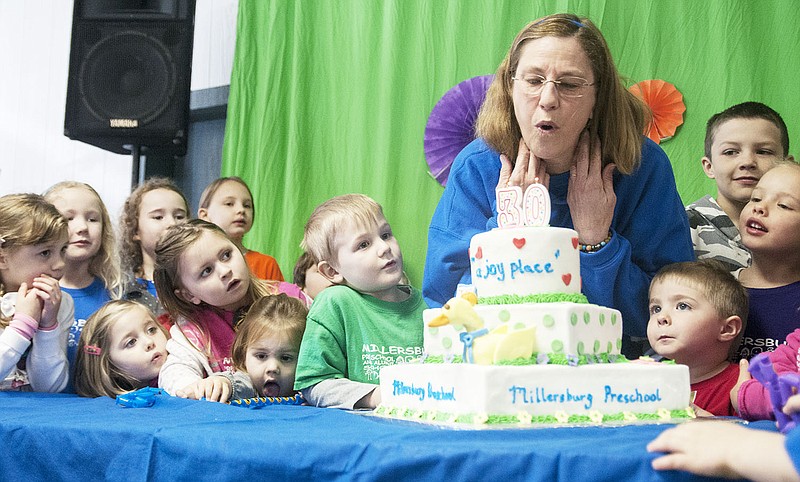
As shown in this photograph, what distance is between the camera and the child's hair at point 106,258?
267 centimetres

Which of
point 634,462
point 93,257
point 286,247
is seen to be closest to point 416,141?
point 286,247

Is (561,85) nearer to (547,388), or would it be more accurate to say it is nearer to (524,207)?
(524,207)

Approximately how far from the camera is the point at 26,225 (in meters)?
2.30

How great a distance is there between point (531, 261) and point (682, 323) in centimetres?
59

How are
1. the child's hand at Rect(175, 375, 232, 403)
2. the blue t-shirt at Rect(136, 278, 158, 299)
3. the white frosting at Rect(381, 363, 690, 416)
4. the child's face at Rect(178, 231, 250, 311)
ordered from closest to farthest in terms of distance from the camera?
the white frosting at Rect(381, 363, 690, 416)
the child's hand at Rect(175, 375, 232, 403)
the child's face at Rect(178, 231, 250, 311)
the blue t-shirt at Rect(136, 278, 158, 299)

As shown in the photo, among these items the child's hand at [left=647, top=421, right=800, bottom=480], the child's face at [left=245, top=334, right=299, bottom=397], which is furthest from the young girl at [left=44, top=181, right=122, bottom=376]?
the child's hand at [left=647, top=421, right=800, bottom=480]

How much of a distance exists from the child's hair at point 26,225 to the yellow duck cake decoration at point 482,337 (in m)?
1.46

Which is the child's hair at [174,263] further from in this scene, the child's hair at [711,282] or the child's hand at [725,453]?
the child's hand at [725,453]

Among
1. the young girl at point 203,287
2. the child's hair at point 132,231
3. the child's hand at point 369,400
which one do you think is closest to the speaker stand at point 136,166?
the child's hair at point 132,231

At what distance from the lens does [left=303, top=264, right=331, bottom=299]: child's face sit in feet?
9.57

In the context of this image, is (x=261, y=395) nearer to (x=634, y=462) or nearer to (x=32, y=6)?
(x=634, y=462)

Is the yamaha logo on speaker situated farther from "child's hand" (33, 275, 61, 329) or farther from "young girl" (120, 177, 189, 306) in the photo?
"child's hand" (33, 275, 61, 329)

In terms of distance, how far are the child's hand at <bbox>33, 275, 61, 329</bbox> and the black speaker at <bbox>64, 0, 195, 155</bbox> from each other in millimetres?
1538

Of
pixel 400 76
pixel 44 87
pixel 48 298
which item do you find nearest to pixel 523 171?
pixel 48 298
